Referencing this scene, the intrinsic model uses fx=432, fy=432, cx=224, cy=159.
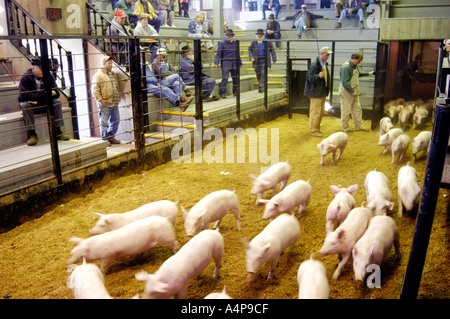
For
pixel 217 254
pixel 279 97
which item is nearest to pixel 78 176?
pixel 217 254

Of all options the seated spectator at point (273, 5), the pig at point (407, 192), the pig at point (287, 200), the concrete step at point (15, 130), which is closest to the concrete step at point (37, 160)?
the concrete step at point (15, 130)

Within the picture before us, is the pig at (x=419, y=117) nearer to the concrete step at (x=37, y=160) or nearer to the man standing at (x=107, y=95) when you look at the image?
the man standing at (x=107, y=95)

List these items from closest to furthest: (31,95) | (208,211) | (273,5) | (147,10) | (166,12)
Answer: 1. (208,211)
2. (31,95)
3. (147,10)
4. (166,12)
5. (273,5)

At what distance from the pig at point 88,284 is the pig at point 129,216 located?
93 centimetres

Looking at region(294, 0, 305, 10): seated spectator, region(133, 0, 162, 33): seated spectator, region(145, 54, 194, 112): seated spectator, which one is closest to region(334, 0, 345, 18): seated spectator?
region(294, 0, 305, 10): seated spectator

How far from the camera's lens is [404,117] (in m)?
10.4

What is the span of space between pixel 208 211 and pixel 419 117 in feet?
24.6

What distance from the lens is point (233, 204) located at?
503 cm

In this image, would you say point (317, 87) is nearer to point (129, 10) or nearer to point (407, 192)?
point (407, 192)

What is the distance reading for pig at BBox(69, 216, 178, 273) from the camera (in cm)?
387

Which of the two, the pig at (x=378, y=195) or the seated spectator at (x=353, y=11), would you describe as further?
the seated spectator at (x=353, y=11)

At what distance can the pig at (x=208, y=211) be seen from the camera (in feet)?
14.4

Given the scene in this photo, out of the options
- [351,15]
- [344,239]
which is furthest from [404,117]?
[351,15]

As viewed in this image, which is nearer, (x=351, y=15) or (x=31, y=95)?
(x=31, y=95)
